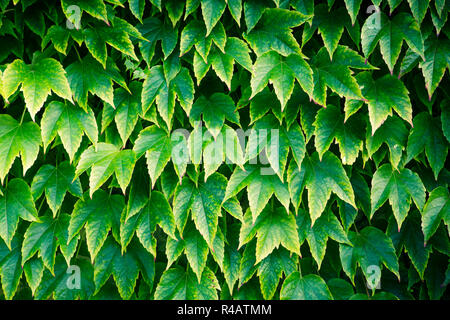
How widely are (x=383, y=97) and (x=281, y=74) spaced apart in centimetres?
39

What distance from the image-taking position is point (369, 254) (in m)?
1.48

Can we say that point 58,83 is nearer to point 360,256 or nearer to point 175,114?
point 175,114

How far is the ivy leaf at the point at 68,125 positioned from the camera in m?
1.34

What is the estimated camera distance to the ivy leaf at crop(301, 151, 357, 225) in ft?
4.50

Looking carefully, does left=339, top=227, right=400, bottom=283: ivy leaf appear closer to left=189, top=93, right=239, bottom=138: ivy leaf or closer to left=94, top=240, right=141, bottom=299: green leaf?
left=189, top=93, right=239, bottom=138: ivy leaf

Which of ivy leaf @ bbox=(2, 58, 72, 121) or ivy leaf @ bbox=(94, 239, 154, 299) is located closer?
ivy leaf @ bbox=(2, 58, 72, 121)

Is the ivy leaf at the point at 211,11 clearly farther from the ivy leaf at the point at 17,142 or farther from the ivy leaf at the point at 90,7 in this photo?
the ivy leaf at the point at 17,142

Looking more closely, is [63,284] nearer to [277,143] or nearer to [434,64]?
[277,143]

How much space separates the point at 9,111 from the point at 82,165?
0.42 m

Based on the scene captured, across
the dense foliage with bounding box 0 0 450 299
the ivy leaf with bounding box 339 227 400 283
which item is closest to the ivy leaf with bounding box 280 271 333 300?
the dense foliage with bounding box 0 0 450 299

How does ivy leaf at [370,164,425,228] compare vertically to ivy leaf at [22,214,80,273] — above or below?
above

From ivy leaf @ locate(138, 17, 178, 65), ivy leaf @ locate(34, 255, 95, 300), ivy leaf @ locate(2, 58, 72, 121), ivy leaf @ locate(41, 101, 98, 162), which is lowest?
ivy leaf @ locate(34, 255, 95, 300)

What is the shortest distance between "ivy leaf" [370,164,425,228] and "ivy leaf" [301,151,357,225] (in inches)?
4.6

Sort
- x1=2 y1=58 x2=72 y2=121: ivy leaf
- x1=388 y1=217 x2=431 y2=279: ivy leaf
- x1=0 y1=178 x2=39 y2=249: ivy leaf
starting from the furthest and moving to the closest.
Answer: x1=388 y1=217 x2=431 y2=279: ivy leaf → x1=0 y1=178 x2=39 y2=249: ivy leaf → x1=2 y1=58 x2=72 y2=121: ivy leaf
